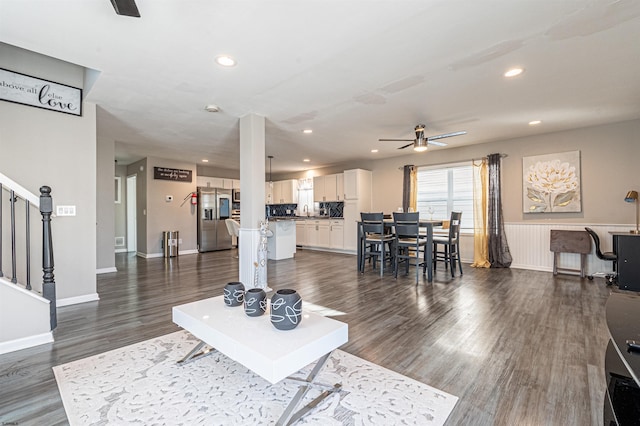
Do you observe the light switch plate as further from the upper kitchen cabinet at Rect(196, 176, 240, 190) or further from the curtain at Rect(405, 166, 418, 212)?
the curtain at Rect(405, 166, 418, 212)

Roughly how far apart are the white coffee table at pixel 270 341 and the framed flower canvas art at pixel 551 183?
18.2ft

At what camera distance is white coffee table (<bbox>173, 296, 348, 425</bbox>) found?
4.17 feet

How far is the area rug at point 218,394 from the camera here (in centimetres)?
149

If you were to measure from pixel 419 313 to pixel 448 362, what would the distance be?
99cm

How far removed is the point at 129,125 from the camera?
4.56 meters

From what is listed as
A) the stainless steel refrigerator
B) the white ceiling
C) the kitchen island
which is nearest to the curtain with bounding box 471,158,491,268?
the white ceiling

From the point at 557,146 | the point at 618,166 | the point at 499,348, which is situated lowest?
the point at 499,348

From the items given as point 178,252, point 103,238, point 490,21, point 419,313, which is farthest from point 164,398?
point 178,252

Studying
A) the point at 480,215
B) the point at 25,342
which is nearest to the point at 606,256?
the point at 480,215

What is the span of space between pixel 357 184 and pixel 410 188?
138cm

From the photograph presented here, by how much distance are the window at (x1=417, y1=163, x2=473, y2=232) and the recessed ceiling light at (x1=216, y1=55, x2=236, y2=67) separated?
4929 millimetres

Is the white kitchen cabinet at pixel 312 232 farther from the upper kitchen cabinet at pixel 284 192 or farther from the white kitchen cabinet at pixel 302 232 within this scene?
the upper kitchen cabinet at pixel 284 192

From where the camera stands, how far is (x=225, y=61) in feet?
8.68

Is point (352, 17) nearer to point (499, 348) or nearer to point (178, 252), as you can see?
point (499, 348)
